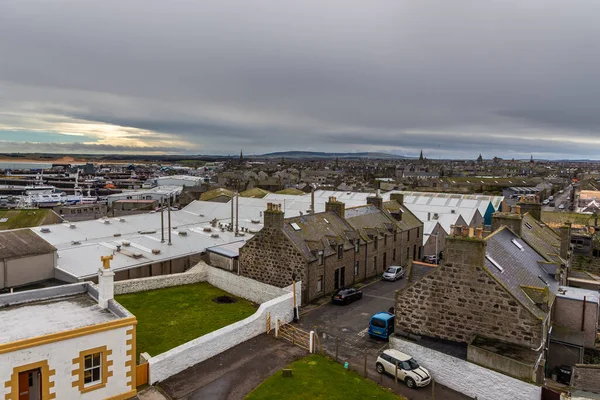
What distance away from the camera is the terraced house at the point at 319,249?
2994 cm

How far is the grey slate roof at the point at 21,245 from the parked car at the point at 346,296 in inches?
821

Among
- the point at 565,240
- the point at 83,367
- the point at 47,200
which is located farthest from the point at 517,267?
the point at 47,200

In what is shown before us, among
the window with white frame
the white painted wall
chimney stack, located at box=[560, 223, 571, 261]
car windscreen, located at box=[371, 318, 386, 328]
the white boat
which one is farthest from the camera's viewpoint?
the white boat

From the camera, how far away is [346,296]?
29922mm

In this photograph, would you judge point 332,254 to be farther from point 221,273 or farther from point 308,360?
point 308,360

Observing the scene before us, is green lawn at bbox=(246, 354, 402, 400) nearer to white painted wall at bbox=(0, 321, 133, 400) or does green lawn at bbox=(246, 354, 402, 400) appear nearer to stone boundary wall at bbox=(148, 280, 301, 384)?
stone boundary wall at bbox=(148, 280, 301, 384)

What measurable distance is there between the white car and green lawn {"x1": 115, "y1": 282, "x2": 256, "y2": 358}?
992 centimetres

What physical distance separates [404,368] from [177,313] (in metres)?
14.6

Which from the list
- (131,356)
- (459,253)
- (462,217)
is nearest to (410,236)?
(462,217)

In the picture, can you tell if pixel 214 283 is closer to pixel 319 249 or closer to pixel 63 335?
pixel 319 249

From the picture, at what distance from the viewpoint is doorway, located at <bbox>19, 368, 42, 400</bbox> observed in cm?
1459

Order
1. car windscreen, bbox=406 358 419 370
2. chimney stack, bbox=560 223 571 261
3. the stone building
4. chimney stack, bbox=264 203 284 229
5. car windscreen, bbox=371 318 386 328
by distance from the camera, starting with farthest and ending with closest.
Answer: chimney stack, bbox=560 223 571 261 < chimney stack, bbox=264 203 284 229 < car windscreen, bbox=371 318 386 328 < car windscreen, bbox=406 358 419 370 < the stone building

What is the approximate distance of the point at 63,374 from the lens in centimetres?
1508

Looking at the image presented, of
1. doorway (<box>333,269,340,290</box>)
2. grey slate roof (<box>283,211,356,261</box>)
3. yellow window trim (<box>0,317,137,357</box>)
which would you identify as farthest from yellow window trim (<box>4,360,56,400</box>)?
doorway (<box>333,269,340,290</box>)
